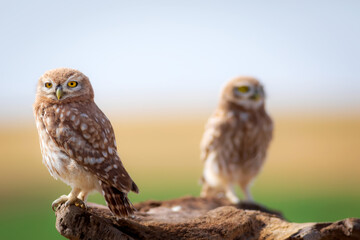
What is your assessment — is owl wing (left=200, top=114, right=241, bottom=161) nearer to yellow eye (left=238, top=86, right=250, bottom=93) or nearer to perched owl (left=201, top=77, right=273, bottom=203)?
perched owl (left=201, top=77, right=273, bottom=203)

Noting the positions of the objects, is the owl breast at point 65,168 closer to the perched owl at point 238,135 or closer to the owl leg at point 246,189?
the perched owl at point 238,135

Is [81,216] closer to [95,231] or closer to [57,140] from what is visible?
[95,231]

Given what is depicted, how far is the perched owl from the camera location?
5.78m

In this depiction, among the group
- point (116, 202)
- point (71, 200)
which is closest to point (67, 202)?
point (71, 200)

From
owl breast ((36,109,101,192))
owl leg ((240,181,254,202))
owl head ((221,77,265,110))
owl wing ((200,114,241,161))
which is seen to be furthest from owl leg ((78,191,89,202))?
owl leg ((240,181,254,202))

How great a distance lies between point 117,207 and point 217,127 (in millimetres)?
3105

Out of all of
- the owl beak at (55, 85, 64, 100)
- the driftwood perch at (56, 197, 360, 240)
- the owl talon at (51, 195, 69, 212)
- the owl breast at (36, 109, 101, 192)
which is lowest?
the driftwood perch at (56, 197, 360, 240)

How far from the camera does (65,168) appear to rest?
9.73 feet

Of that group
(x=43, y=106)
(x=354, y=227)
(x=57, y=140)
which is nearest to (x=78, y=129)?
(x=57, y=140)

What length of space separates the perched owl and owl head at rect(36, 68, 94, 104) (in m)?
2.94

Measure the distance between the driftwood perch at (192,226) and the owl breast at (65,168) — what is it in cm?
19

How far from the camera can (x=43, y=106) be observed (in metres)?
3.14

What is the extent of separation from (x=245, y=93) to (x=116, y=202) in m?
3.25

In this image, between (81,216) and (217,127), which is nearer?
(81,216)
